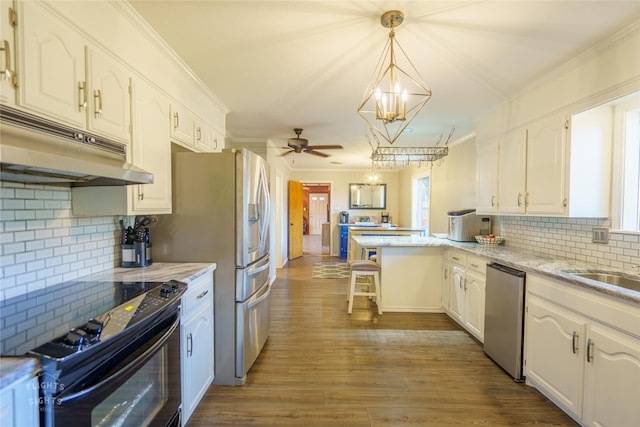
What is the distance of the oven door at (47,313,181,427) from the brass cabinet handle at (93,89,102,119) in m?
1.08

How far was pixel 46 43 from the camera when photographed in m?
1.14

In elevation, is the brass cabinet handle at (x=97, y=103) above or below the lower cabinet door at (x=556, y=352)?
above

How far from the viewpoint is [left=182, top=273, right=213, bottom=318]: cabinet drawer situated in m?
1.66

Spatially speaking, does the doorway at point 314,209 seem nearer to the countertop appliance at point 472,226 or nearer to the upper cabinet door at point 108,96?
the countertop appliance at point 472,226

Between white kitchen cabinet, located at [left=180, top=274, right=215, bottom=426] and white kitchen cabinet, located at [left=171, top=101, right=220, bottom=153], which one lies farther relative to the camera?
white kitchen cabinet, located at [left=171, top=101, right=220, bottom=153]

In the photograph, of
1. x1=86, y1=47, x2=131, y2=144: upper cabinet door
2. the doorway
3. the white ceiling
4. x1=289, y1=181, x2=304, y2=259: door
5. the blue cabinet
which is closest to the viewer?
x1=86, y1=47, x2=131, y2=144: upper cabinet door

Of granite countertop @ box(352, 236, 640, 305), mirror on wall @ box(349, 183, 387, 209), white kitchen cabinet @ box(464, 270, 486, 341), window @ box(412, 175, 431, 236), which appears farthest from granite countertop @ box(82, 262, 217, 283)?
mirror on wall @ box(349, 183, 387, 209)

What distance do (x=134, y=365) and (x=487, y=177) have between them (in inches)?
134

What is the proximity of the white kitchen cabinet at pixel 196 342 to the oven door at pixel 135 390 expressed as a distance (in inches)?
5.0

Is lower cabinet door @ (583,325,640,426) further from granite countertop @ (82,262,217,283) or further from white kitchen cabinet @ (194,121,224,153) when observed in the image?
white kitchen cabinet @ (194,121,224,153)

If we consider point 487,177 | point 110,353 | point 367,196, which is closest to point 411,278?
point 487,177

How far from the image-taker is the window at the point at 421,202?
6291mm

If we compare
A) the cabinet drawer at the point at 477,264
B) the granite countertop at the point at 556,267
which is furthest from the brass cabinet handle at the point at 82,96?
the cabinet drawer at the point at 477,264

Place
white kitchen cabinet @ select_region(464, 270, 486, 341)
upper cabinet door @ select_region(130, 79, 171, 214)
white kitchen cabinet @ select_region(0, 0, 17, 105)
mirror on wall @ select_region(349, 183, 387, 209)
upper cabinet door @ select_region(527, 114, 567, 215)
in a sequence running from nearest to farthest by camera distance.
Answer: white kitchen cabinet @ select_region(0, 0, 17, 105), upper cabinet door @ select_region(130, 79, 171, 214), upper cabinet door @ select_region(527, 114, 567, 215), white kitchen cabinet @ select_region(464, 270, 486, 341), mirror on wall @ select_region(349, 183, 387, 209)
